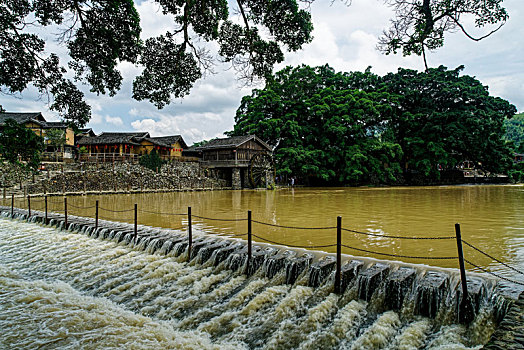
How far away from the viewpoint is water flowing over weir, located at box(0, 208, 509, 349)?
13.2ft

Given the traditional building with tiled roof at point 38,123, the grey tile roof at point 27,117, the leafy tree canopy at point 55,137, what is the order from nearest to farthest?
1. the traditional building with tiled roof at point 38,123
2. the grey tile roof at point 27,117
3. the leafy tree canopy at point 55,137

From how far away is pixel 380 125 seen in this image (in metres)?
39.2

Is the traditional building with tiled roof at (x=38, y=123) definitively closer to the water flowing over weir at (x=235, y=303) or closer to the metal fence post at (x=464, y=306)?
the water flowing over weir at (x=235, y=303)

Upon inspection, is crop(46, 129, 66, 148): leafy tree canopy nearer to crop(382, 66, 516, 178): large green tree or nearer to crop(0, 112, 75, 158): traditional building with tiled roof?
crop(0, 112, 75, 158): traditional building with tiled roof

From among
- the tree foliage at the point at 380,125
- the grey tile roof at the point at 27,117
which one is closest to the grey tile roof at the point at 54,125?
the grey tile roof at the point at 27,117

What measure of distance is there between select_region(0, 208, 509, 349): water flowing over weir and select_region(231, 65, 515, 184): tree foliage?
29719 millimetres

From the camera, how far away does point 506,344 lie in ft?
9.72

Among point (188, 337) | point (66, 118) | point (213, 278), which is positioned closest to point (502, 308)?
point (188, 337)

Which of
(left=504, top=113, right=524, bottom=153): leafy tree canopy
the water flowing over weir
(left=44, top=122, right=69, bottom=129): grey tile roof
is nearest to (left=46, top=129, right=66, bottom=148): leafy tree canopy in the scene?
(left=44, top=122, right=69, bottom=129): grey tile roof

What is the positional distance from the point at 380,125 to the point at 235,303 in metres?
38.7

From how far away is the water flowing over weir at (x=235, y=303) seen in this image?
4016mm

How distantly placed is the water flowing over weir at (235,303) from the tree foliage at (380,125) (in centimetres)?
2972

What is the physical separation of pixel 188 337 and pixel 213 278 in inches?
76.9

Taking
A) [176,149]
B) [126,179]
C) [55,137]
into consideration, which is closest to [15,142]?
[126,179]
